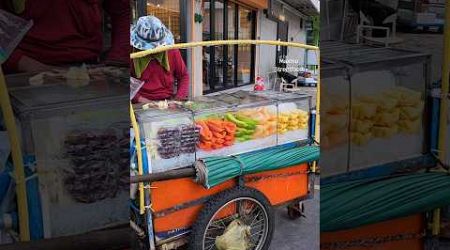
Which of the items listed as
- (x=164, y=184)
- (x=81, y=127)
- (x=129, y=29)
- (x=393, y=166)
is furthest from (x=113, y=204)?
(x=393, y=166)

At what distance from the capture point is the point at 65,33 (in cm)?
71

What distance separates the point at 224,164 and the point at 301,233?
26cm

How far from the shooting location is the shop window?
0.86 meters

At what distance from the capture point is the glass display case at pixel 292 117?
104 cm

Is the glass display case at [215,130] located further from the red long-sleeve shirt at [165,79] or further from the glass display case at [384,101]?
the glass display case at [384,101]

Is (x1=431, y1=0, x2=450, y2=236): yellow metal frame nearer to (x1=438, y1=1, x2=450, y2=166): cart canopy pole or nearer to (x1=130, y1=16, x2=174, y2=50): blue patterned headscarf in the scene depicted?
(x1=438, y1=1, x2=450, y2=166): cart canopy pole

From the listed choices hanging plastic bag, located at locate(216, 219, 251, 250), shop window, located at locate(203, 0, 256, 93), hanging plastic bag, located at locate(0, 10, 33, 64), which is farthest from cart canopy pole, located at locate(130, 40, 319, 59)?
hanging plastic bag, located at locate(216, 219, 251, 250)

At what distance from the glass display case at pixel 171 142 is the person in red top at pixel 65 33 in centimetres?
35

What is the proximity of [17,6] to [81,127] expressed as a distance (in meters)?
0.21

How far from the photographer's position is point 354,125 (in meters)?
0.91

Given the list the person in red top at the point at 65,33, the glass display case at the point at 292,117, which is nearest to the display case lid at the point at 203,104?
the glass display case at the point at 292,117

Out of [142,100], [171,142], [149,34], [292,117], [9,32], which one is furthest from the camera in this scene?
[171,142]

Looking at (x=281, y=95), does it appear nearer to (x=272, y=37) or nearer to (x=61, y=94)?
(x=272, y=37)

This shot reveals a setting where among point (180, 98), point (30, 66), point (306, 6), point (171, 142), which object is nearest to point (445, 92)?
point (306, 6)
